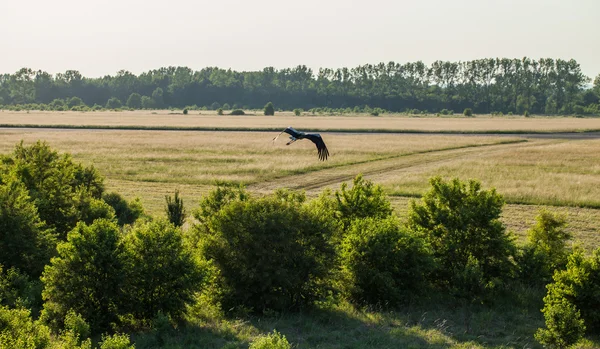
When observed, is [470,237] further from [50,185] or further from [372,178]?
[372,178]

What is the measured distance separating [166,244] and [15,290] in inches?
179

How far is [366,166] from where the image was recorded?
5819 centimetres

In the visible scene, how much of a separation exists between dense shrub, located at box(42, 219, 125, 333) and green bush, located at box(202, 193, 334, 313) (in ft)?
9.56

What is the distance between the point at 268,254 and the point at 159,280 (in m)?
3.15

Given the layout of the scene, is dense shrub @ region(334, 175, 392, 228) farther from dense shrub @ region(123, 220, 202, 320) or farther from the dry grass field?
the dry grass field

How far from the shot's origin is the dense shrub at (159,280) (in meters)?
16.9

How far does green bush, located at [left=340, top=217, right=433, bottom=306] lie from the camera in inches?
744

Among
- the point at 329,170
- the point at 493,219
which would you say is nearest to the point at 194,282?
the point at 493,219

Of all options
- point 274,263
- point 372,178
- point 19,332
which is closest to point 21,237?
point 19,332

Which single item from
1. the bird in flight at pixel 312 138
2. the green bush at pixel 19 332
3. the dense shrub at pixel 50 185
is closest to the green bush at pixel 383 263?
the bird in flight at pixel 312 138

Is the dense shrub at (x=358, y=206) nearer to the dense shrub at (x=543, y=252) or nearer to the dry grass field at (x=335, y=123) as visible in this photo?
the dense shrub at (x=543, y=252)

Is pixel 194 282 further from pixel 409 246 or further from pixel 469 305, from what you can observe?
pixel 469 305

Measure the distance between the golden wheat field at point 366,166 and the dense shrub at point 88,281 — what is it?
56.8 feet

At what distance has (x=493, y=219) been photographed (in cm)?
2055
